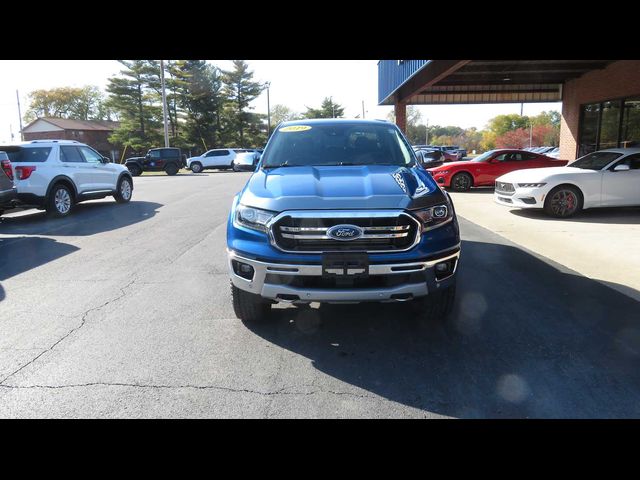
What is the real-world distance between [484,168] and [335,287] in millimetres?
14132

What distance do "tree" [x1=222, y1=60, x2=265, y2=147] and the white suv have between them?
158ft

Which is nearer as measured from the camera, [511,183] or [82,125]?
[511,183]

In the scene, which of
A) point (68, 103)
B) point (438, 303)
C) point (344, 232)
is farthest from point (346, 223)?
→ point (68, 103)

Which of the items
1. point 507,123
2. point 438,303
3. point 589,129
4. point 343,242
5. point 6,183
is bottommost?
point 438,303

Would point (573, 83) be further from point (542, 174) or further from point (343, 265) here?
point (343, 265)

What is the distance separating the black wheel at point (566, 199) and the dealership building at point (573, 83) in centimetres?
435

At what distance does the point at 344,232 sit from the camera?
3562mm

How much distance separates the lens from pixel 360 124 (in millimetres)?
5348

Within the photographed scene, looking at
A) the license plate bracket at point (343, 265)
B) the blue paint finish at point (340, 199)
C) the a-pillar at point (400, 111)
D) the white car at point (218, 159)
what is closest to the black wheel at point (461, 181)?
the a-pillar at point (400, 111)
